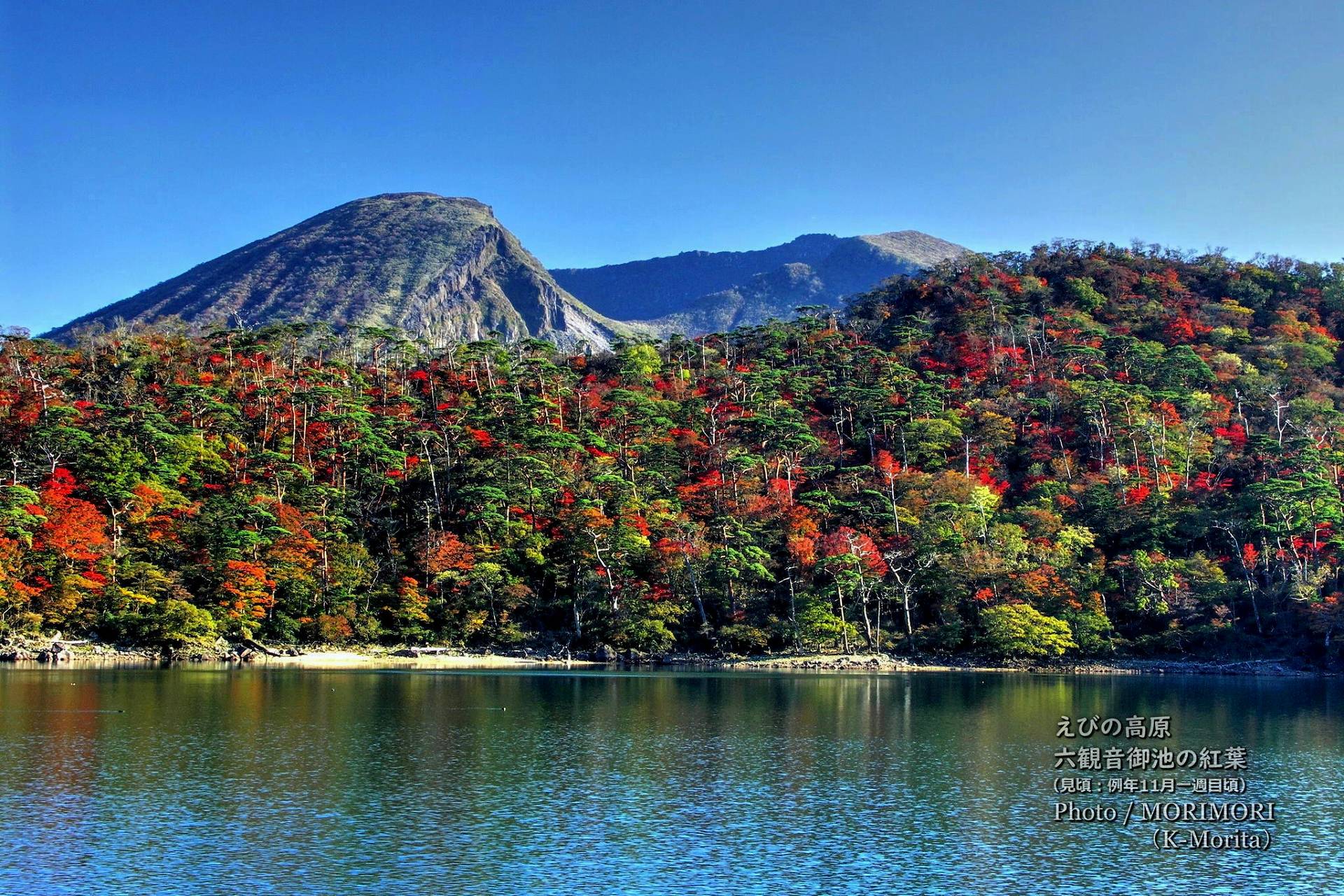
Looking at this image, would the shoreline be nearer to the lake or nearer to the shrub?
the shrub

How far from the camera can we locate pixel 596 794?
2438cm

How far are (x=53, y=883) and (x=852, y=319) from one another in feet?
339

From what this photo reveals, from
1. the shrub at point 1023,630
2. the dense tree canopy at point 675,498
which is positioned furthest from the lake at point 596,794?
the dense tree canopy at point 675,498

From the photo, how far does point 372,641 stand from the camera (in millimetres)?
61031

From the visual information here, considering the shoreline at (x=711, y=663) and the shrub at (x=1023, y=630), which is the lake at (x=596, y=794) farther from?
the shoreline at (x=711, y=663)

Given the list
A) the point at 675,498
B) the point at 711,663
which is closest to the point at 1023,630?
the point at 711,663

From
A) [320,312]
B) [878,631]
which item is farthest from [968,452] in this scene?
[320,312]

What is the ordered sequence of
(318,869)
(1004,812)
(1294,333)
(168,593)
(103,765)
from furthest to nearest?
(1294,333), (168,593), (103,765), (1004,812), (318,869)

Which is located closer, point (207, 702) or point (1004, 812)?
point (1004, 812)

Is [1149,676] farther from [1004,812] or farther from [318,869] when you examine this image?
[318,869]

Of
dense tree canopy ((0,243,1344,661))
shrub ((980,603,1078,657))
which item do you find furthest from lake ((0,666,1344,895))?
dense tree canopy ((0,243,1344,661))

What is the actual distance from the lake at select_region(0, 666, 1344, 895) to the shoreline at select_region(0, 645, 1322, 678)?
552 inches

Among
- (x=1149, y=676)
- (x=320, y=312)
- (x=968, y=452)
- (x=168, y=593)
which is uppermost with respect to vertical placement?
(x=320, y=312)

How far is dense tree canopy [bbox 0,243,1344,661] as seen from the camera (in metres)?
58.7
